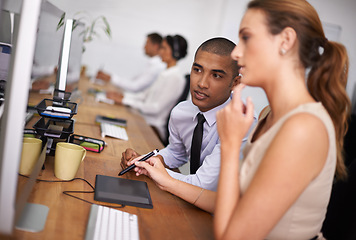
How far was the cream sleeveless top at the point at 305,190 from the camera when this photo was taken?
3.19 ft

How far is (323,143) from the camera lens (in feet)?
3.04

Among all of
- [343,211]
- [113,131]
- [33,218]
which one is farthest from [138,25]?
[33,218]

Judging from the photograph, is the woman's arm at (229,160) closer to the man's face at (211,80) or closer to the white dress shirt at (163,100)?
the man's face at (211,80)

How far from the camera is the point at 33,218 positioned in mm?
963

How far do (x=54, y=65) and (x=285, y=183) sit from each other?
110 centimetres

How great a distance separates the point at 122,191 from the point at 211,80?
0.75m

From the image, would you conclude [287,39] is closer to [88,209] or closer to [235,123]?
[235,123]

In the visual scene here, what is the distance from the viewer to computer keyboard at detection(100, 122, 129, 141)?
2.12 metres

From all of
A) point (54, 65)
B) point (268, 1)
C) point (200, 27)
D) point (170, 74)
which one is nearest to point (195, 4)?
point (200, 27)

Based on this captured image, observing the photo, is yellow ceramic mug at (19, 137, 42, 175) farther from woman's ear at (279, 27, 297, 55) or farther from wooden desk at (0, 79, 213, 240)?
woman's ear at (279, 27, 297, 55)

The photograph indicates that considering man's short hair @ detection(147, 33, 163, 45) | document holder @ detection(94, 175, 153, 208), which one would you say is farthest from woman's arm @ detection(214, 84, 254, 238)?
man's short hair @ detection(147, 33, 163, 45)

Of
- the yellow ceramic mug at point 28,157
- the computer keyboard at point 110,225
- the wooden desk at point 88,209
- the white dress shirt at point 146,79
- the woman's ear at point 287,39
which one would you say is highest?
the woman's ear at point 287,39

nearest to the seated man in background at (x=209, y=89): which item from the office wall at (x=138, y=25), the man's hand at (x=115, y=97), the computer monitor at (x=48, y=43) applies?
the computer monitor at (x=48, y=43)

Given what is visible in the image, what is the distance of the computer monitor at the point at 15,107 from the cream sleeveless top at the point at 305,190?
22.6 inches
